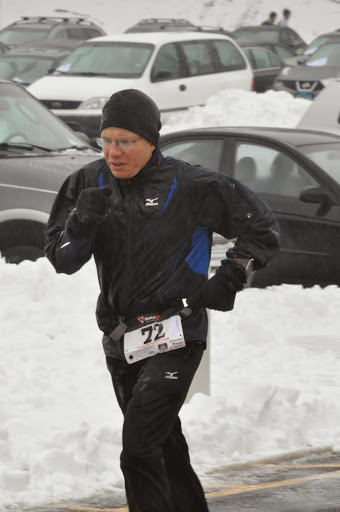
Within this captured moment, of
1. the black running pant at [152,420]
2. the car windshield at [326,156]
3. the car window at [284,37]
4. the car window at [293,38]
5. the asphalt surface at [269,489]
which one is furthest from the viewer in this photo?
the car window at [293,38]

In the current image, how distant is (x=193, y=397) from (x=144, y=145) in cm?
253

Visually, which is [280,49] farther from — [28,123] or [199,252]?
[199,252]

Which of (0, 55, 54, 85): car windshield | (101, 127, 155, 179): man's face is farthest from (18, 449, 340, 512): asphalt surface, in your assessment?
(0, 55, 54, 85): car windshield

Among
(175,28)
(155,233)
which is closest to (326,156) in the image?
(155,233)

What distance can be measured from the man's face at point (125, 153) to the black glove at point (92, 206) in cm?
14

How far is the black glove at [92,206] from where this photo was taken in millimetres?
4285

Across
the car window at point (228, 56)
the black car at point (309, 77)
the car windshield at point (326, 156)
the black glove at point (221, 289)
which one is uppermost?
the black glove at point (221, 289)

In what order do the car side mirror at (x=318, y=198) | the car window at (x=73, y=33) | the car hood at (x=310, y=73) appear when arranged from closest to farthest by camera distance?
the car side mirror at (x=318, y=198), the car hood at (x=310, y=73), the car window at (x=73, y=33)

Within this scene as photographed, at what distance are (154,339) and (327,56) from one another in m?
22.1

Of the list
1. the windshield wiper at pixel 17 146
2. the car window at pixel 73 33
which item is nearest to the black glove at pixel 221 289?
the windshield wiper at pixel 17 146

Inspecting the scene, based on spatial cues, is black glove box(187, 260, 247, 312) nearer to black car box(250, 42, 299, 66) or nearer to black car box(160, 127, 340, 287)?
black car box(160, 127, 340, 287)

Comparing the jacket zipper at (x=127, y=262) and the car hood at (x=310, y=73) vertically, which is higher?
the jacket zipper at (x=127, y=262)

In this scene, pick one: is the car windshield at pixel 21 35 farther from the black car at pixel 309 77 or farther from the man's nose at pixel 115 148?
the man's nose at pixel 115 148

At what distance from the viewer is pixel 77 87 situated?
19.6 m
